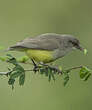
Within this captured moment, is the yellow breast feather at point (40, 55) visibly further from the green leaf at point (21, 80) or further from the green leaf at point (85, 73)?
the green leaf at point (21, 80)

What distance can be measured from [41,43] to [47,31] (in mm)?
3263

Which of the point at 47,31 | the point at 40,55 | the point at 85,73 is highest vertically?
the point at 85,73

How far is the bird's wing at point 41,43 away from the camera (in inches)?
253

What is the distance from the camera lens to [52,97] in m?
8.59

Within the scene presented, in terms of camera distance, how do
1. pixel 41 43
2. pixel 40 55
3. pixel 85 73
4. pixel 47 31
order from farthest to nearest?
1. pixel 47 31
2. pixel 41 43
3. pixel 40 55
4. pixel 85 73

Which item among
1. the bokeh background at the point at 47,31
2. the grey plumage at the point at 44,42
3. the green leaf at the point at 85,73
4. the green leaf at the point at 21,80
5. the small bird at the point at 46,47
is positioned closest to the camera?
the green leaf at the point at 21,80

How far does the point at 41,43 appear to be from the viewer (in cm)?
677

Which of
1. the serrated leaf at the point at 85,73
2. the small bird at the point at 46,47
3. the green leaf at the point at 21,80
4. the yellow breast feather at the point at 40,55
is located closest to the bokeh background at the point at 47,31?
the small bird at the point at 46,47

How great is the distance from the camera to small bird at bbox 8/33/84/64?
6.48 m

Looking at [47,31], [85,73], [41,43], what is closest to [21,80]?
[85,73]

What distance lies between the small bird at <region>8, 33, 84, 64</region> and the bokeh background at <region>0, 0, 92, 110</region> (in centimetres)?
134

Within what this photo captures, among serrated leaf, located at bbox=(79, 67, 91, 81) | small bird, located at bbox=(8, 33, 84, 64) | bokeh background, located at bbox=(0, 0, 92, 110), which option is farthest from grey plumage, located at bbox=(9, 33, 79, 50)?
bokeh background, located at bbox=(0, 0, 92, 110)

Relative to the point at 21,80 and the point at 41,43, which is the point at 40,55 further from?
the point at 21,80

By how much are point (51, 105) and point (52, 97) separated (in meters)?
0.23
